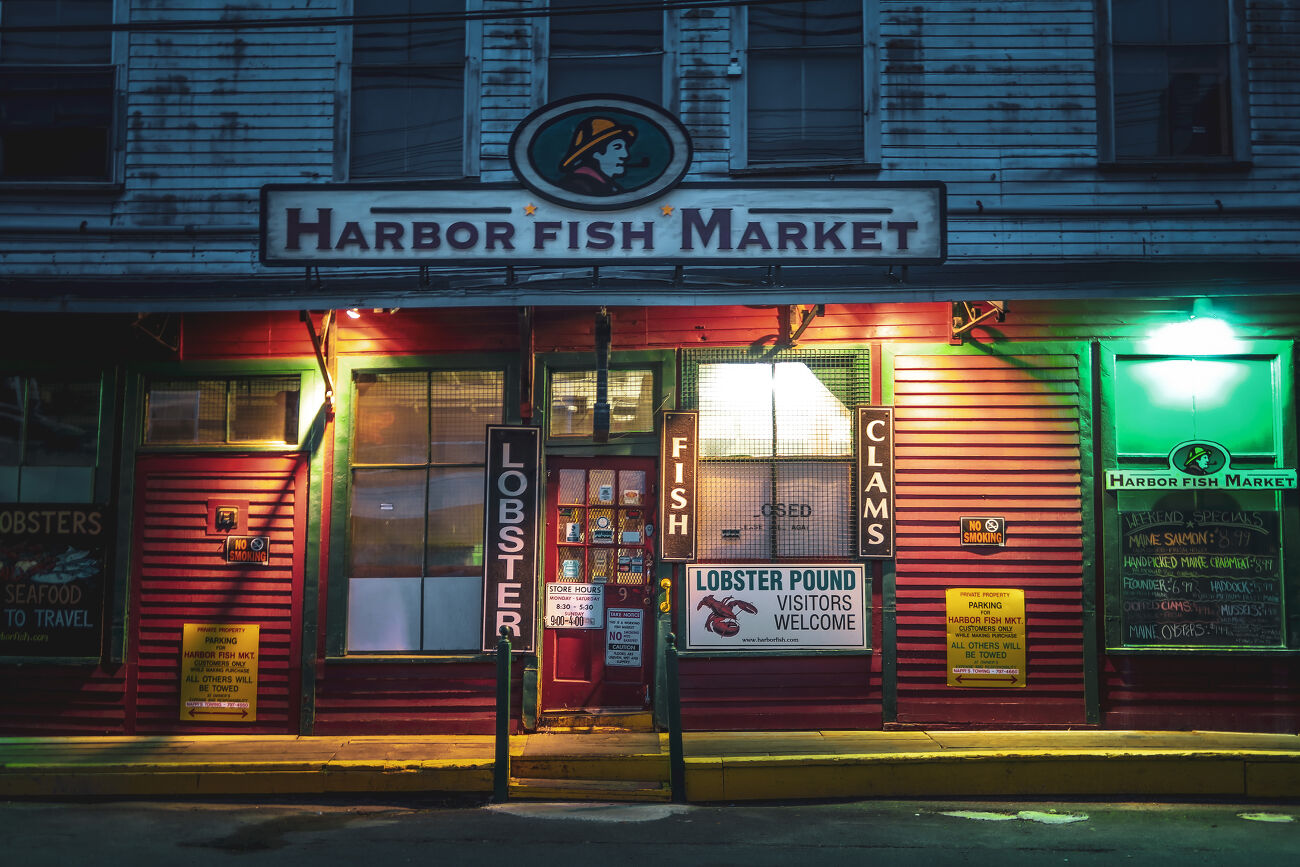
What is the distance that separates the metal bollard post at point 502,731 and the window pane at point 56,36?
688 centimetres

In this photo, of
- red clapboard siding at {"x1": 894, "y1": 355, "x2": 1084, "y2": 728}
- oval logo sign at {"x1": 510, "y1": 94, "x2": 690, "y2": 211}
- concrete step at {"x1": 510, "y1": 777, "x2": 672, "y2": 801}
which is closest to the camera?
concrete step at {"x1": 510, "y1": 777, "x2": 672, "y2": 801}

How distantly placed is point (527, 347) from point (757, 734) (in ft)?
12.6

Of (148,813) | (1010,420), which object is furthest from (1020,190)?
(148,813)

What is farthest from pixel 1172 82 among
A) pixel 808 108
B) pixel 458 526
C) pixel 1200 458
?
pixel 458 526

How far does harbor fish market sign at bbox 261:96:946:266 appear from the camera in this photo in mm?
8867

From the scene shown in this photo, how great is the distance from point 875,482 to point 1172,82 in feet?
14.9

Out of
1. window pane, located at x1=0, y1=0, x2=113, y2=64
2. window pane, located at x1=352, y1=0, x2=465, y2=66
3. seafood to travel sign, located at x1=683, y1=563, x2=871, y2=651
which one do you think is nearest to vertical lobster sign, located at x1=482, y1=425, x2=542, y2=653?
seafood to travel sign, located at x1=683, y1=563, x2=871, y2=651

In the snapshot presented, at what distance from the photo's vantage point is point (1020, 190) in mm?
9852

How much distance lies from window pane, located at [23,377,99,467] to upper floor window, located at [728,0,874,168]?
6398 mm

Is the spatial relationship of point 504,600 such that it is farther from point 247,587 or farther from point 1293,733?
point 1293,733

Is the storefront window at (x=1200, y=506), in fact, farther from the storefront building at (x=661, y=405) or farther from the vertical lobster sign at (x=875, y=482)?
the vertical lobster sign at (x=875, y=482)

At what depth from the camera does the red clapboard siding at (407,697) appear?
9.62m

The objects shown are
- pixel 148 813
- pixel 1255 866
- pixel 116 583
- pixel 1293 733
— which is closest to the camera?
pixel 1255 866

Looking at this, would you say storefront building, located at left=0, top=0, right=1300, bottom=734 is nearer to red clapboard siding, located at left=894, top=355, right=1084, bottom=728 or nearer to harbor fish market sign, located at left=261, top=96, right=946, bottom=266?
red clapboard siding, located at left=894, top=355, right=1084, bottom=728
